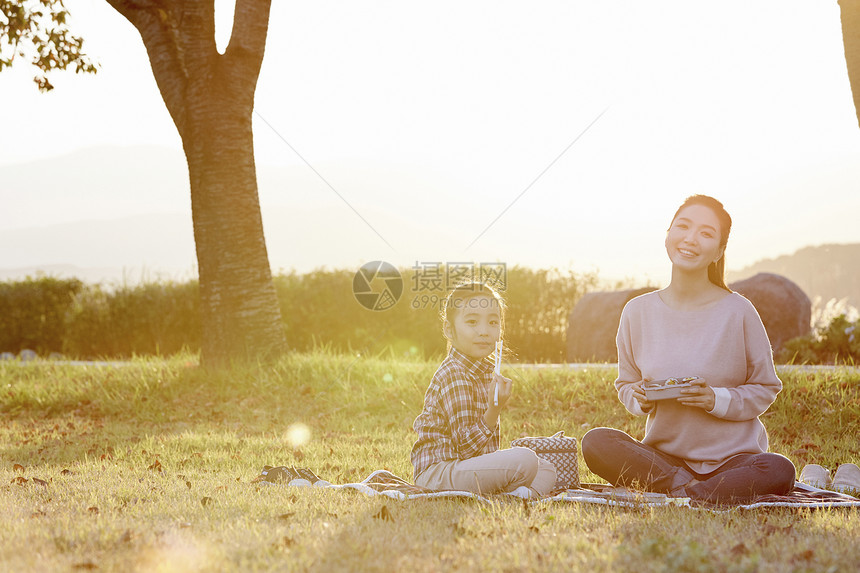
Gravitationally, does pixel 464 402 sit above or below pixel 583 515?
above

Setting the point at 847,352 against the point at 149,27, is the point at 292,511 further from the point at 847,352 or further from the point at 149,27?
the point at 847,352

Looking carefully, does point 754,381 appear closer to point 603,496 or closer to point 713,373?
point 713,373

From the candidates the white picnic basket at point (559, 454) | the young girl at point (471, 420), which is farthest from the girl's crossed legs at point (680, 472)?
the young girl at point (471, 420)

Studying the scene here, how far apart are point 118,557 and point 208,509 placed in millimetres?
872

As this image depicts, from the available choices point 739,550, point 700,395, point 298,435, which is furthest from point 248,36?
point 739,550

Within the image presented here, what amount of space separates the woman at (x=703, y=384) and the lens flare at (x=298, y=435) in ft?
10.6

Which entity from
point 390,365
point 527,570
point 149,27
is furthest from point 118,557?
point 149,27

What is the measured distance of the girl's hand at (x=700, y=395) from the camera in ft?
12.9

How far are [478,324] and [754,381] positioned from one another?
1.59 m

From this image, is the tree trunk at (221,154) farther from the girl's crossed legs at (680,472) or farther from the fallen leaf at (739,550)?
the fallen leaf at (739,550)

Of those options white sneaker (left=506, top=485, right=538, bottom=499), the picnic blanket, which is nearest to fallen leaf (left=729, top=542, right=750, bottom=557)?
the picnic blanket

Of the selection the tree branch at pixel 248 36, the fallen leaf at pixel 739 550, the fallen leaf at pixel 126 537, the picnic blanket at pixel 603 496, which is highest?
the tree branch at pixel 248 36

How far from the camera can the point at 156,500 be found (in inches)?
163

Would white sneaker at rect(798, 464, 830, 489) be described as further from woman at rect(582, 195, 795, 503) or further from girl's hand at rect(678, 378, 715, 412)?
girl's hand at rect(678, 378, 715, 412)
